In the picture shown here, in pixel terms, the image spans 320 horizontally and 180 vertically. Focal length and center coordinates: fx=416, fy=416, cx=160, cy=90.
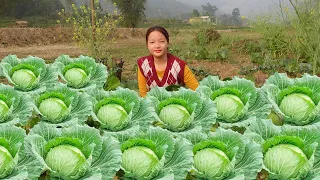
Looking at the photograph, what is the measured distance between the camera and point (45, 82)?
4.36 meters

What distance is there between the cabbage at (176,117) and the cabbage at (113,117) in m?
0.32

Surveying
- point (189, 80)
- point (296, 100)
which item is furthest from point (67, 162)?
point (189, 80)

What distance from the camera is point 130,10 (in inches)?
1799

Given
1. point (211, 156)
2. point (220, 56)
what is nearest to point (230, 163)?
point (211, 156)

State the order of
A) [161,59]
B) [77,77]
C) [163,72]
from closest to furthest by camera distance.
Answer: [77,77] → [161,59] → [163,72]

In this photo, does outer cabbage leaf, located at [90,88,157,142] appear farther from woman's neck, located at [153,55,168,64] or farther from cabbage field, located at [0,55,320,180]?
woman's neck, located at [153,55,168,64]

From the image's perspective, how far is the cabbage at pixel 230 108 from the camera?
11.3ft

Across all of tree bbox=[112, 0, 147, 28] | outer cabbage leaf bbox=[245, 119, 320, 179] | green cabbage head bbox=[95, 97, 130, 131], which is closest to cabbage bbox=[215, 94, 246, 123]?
outer cabbage leaf bbox=[245, 119, 320, 179]

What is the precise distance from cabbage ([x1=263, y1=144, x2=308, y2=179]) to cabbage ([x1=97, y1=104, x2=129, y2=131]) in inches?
47.0

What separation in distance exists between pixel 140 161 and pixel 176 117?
0.79 m

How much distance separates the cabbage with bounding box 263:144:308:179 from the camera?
2617 millimetres

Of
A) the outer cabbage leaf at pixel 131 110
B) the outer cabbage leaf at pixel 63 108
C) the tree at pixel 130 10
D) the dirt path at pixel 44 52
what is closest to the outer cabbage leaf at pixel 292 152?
the outer cabbage leaf at pixel 131 110

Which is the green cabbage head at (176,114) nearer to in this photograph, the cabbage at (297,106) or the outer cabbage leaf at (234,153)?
the outer cabbage leaf at (234,153)

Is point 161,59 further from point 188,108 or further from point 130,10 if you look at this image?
point 130,10
